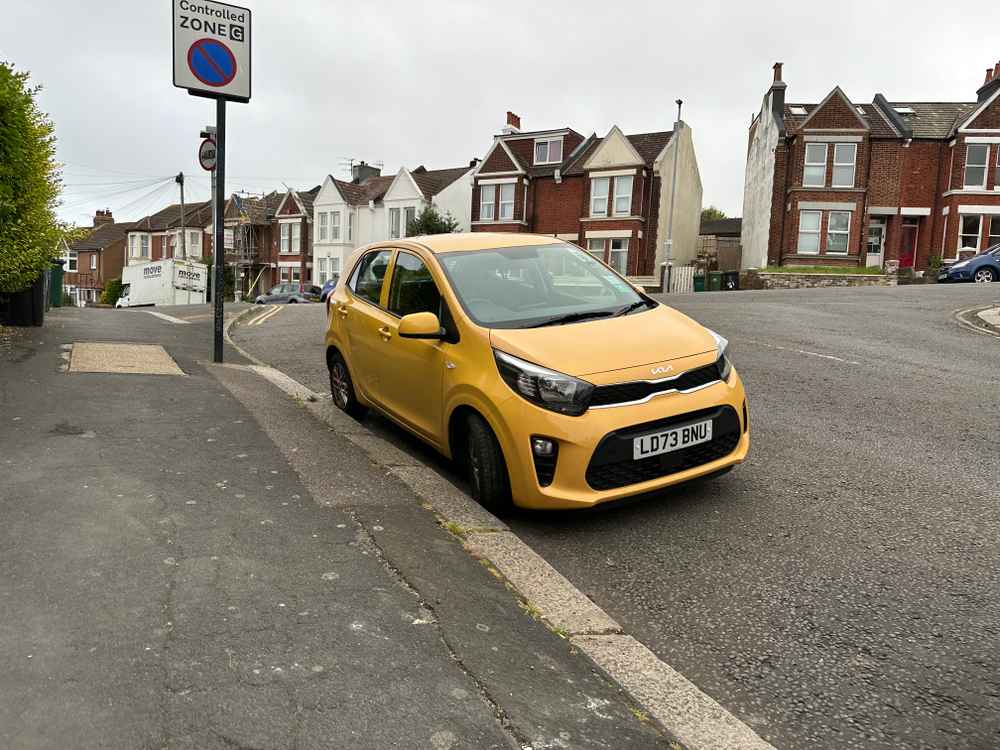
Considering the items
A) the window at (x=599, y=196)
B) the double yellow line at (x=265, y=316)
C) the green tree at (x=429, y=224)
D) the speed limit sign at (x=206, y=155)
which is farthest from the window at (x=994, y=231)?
the speed limit sign at (x=206, y=155)

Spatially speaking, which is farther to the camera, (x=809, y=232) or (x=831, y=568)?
(x=809, y=232)

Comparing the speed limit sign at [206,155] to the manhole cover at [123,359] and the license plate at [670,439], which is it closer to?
the manhole cover at [123,359]

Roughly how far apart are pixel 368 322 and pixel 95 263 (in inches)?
3406

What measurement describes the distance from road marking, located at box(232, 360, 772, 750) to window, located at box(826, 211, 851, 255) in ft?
124

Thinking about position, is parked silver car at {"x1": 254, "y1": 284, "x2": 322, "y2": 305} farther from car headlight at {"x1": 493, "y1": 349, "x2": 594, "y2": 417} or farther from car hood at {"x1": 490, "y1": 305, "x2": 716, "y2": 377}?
car headlight at {"x1": 493, "y1": 349, "x2": 594, "y2": 417}

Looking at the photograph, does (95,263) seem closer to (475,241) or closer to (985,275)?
(985,275)

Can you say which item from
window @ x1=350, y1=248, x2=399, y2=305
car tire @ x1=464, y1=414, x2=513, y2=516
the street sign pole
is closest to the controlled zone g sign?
the street sign pole

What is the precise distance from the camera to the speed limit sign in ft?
60.3

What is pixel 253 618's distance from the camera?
3078 mm

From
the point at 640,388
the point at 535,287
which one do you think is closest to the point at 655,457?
the point at 640,388

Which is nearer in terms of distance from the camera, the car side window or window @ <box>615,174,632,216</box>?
the car side window

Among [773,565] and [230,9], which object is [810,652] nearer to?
[773,565]

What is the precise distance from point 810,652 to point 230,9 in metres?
8.90

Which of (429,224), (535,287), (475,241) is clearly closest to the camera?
(535,287)
